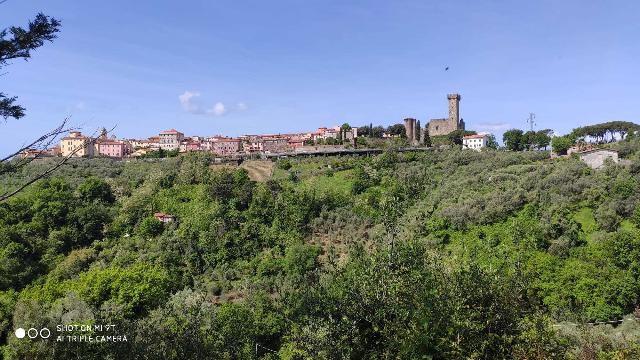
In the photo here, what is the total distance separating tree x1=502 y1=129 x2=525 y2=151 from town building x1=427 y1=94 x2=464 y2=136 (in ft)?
43.6

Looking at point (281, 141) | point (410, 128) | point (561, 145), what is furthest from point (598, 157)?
point (281, 141)

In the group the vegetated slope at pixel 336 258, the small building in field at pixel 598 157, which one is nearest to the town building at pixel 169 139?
the vegetated slope at pixel 336 258

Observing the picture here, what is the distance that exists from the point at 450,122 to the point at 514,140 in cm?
1686

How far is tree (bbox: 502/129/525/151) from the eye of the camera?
6581 centimetres

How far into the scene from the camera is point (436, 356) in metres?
9.88

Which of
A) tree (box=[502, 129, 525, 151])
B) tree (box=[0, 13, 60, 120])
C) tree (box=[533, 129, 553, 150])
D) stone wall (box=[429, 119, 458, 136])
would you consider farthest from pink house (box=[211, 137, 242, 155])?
tree (box=[0, 13, 60, 120])

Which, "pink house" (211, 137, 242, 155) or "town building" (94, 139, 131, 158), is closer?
"town building" (94, 139, 131, 158)

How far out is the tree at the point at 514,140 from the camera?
65.8 m

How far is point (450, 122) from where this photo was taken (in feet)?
267

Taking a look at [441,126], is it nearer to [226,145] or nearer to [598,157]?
[226,145]

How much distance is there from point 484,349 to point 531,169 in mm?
34312

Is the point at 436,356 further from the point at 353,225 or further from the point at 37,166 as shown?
the point at 37,166

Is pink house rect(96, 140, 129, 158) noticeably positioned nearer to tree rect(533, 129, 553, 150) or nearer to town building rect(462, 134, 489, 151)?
town building rect(462, 134, 489, 151)

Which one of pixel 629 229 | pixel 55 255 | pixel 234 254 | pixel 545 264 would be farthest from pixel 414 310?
pixel 55 255
